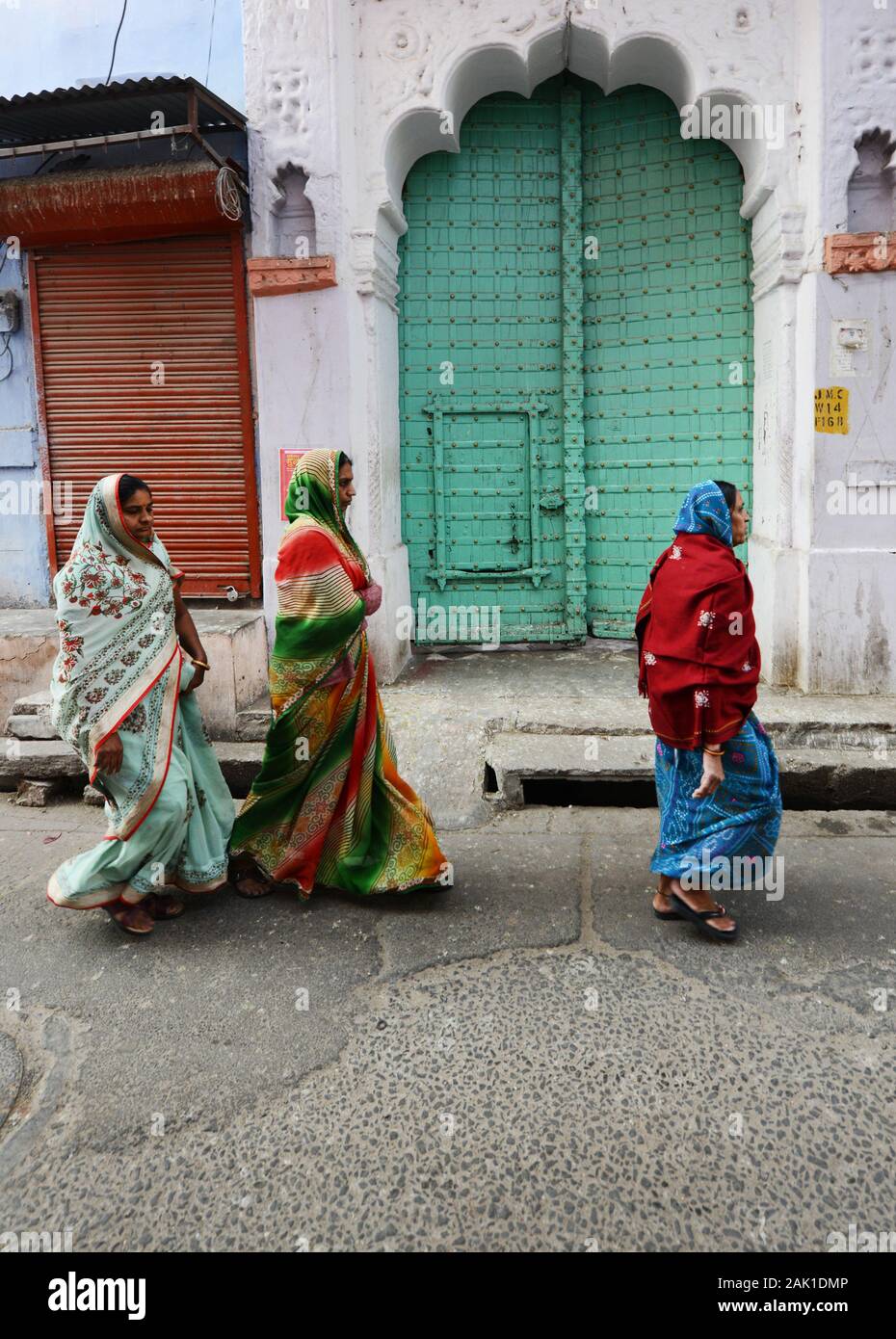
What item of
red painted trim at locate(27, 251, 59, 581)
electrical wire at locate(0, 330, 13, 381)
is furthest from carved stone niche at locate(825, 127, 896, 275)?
electrical wire at locate(0, 330, 13, 381)

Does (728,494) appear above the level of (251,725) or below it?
above

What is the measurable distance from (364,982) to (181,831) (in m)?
0.92

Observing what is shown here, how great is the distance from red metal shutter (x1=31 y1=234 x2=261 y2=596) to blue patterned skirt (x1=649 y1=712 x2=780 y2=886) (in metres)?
3.98

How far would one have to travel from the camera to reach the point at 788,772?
4789mm

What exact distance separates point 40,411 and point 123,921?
4.41m

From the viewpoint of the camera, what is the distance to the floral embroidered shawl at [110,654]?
3.40 meters

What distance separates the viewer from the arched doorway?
6.30m

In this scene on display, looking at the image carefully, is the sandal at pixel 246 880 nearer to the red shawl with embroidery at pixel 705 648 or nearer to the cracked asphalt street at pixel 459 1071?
the cracked asphalt street at pixel 459 1071

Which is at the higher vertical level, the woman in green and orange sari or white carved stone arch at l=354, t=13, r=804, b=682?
white carved stone arch at l=354, t=13, r=804, b=682

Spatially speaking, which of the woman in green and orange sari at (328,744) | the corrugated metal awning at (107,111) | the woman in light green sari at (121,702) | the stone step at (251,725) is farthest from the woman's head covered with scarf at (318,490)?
the corrugated metal awning at (107,111)

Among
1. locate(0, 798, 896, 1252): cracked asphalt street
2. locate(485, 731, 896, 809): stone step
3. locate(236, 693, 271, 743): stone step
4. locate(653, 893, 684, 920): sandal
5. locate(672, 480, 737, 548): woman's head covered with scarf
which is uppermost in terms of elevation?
locate(672, 480, 737, 548): woman's head covered with scarf

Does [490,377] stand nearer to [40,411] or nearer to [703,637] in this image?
[40,411]

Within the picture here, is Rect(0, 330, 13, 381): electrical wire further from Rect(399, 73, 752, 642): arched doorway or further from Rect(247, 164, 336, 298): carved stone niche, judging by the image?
Rect(399, 73, 752, 642): arched doorway

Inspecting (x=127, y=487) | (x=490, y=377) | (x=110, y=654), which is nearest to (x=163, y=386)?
(x=490, y=377)
